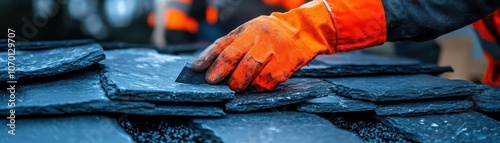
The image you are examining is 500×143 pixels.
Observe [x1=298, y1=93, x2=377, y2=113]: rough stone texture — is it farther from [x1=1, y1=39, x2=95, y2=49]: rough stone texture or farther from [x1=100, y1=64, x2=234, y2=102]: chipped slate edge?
[x1=1, y1=39, x2=95, y2=49]: rough stone texture

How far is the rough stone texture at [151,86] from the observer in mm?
1780

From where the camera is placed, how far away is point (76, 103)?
5.71 feet

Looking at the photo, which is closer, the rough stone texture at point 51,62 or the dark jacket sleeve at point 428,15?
the rough stone texture at point 51,62

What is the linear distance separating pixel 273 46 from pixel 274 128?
0.31m

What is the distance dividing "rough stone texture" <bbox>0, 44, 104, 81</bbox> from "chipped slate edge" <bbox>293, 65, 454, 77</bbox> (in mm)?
861

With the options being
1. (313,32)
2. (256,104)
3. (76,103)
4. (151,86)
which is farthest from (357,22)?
(76,103)

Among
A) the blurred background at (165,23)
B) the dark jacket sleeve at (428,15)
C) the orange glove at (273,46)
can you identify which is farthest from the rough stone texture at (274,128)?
the blurred background at (165,23)

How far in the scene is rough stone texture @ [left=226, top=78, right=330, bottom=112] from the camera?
76.4 inches

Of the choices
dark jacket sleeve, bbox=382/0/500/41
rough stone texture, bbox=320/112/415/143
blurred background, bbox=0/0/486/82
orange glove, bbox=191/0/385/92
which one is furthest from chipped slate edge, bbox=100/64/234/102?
blurred background, bbox=0/0/486/82

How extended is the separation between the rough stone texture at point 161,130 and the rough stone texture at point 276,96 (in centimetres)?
16

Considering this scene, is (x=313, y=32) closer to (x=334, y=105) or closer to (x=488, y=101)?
(x=334, y=105)

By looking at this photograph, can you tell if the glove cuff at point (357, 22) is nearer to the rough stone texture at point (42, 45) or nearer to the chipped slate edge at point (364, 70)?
the chipped slate edge at point (364, 70)

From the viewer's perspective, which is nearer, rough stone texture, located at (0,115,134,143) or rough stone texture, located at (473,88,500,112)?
rough stone texture, located at (0,115,134,143)

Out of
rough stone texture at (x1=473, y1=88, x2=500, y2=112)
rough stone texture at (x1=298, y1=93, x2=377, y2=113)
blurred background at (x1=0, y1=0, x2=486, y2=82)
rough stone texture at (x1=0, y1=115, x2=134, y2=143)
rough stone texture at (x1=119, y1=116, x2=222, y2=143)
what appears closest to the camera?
rough stone texture at (x1=0, y1=115, x2=134, y2=143)
